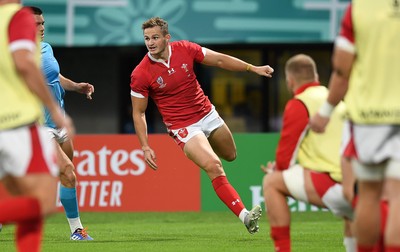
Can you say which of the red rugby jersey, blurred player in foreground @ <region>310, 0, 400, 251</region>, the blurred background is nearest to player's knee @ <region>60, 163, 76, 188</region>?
the red rugby jersey

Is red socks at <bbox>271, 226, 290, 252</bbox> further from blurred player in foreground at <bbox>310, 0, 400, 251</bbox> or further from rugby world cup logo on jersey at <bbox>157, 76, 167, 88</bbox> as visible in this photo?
rugby world cup logo on jersey at <bbox>157, 76, 167, 88</bbox>

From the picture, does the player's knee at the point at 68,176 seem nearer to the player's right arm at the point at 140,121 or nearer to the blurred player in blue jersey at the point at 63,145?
the blurred player in blue jersey at the point at 63,145

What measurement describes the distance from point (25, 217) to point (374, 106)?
207 cm

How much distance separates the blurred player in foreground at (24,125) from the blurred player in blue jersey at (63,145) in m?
4.83

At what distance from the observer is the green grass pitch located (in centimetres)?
1026

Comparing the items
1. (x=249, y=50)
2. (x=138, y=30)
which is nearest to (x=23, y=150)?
A: (x=138, y=30)

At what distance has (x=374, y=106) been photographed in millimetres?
6266

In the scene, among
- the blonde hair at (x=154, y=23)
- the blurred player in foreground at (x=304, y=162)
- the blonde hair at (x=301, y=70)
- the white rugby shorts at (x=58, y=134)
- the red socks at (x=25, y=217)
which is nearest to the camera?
the red socks at (x=25, y=217)

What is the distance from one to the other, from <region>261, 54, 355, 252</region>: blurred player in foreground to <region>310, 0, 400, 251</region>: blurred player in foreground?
A: 1.05 metres

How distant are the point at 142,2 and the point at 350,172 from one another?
12480 millimetres

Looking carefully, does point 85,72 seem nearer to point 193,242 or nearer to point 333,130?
point 193,242

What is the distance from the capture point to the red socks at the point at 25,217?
244 inches

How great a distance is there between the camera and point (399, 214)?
20.1ft

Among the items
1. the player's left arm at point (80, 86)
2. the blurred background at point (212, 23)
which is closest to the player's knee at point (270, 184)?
the player's left arm at point (80, 86)
